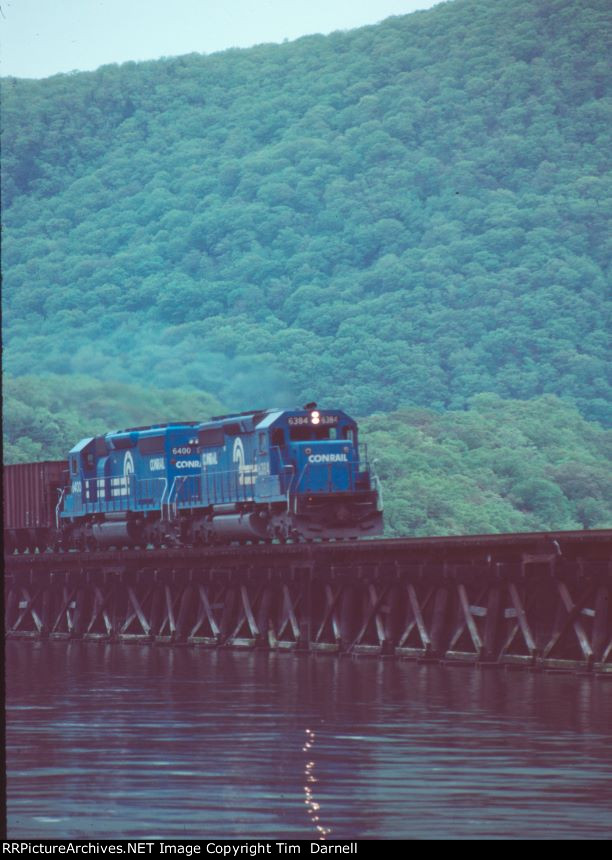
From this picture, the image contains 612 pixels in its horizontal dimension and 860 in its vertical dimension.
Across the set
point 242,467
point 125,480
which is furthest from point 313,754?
point 125,480

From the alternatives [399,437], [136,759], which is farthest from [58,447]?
[136,759]

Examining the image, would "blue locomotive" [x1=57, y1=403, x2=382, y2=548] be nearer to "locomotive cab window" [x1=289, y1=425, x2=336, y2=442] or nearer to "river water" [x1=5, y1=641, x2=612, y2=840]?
"locomotive cab window" [x1=289, y1=425, x2=336, y2=442]

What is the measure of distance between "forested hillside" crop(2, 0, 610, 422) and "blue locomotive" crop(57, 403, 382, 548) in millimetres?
90807

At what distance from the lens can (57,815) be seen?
15.6 m

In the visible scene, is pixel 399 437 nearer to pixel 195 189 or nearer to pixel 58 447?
pixel 58 447

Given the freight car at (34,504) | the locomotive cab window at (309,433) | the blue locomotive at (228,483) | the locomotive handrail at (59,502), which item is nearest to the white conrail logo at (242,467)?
the blue locomotive at (228,483)

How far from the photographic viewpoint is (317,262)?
612 ft

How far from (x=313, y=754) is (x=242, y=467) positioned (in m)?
30.2

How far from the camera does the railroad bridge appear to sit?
107 feet

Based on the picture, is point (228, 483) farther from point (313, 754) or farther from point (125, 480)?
point (313, 754)

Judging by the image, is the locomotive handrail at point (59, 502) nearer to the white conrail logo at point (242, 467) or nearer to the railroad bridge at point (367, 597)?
the railroad bridge at point (367, 597)

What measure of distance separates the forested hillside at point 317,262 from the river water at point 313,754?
11862 cm

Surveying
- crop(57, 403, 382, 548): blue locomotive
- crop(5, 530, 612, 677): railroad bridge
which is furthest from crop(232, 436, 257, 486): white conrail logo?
crop(5, 530, 612, 677): railroad bridge

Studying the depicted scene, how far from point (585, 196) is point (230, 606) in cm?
14539
